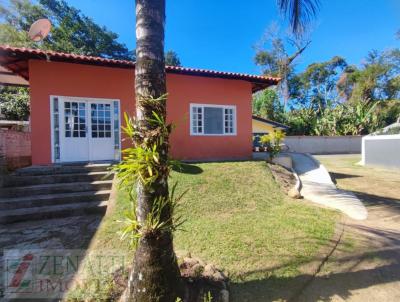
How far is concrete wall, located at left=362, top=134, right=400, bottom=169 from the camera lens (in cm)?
1380

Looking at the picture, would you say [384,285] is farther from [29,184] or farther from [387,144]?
[387,144]

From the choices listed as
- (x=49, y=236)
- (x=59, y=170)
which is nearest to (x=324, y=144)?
(x=59, y=170)

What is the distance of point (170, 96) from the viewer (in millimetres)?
10141

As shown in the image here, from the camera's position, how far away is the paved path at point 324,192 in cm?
655

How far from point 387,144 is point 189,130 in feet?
39.8

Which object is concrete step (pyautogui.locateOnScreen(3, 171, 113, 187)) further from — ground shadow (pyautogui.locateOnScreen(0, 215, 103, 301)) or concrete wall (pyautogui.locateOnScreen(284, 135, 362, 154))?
concrete wall (pyautogui.locateOnScreen(284, 135, 362, 154))

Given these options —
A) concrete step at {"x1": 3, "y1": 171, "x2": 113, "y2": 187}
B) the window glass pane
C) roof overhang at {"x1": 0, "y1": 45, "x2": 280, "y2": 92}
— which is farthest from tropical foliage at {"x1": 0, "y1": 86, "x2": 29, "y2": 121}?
the window glass pane

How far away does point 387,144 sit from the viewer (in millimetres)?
14391

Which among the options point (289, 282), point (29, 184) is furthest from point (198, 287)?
point (29, 184)

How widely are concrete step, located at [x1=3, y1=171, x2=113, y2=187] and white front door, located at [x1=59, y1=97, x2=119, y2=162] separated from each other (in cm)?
193

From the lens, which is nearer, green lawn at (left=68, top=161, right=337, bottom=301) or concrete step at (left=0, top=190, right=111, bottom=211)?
green lawn at (left=68, top=161, right=337, bottom=301)

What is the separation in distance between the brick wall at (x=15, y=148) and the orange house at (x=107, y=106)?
45 centimetres

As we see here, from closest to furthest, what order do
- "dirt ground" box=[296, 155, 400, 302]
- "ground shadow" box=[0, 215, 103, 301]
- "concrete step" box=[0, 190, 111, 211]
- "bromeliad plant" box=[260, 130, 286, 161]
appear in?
"dirt ground" box=[296, 155, 400, 302] → "ground shadow" box=[0, 215, 103, 301] → "concrete step" box=[0, 190, 111, 211] → "bromeliad plant" box=[260, 130, 286, 161]

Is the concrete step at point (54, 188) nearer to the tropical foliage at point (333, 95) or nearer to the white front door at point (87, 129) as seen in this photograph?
the white front door at point (87, 129)
